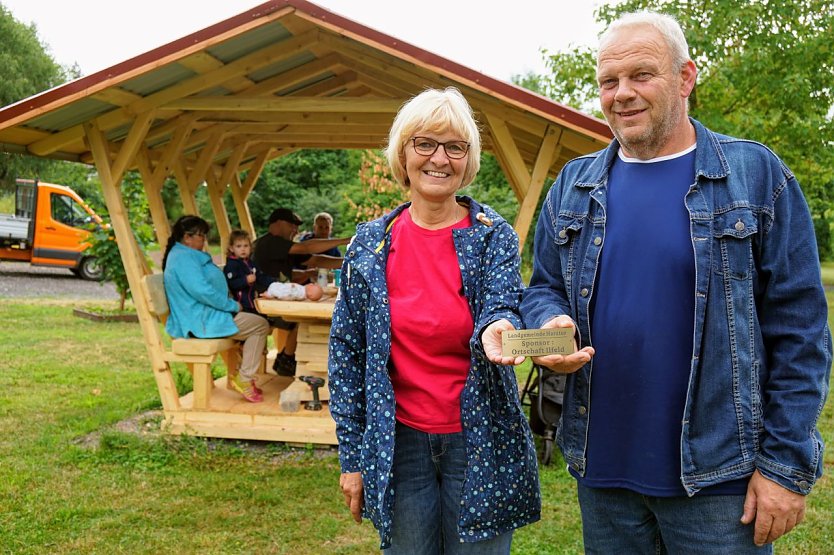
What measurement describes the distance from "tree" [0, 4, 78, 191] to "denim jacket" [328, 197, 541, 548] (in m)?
31.6

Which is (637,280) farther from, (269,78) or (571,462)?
(269,78)

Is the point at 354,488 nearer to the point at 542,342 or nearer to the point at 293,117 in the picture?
the point at 542,342

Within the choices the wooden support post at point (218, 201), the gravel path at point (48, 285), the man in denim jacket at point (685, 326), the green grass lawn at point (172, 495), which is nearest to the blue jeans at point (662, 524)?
the man in denim jacket at point (685, 326)

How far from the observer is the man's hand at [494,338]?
209cm

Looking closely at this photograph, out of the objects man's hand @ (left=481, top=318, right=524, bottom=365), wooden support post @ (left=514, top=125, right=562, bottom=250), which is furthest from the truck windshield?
man's hand @ (left=481, top=318, right=524, bottom=365)

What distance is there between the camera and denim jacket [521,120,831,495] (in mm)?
1962

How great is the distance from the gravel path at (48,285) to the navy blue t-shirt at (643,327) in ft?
50.3

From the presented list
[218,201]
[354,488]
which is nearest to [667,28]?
[354,488]

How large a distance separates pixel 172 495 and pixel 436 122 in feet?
12.5

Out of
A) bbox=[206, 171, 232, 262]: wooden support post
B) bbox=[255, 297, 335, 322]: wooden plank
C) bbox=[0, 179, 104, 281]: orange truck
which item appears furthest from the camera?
bbox=[0, 179, 104, 281]: orange truck

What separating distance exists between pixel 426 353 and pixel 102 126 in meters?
4.96

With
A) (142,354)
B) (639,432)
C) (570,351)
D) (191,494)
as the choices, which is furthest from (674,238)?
(142,354)

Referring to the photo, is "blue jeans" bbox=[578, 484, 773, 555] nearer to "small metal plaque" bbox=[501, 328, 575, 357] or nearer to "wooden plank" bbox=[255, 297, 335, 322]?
"small metal plaque" bbox=[501, 328, 575, 357]

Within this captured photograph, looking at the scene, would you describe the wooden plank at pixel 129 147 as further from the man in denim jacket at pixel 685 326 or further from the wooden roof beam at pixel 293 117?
the man in denim jacket at pixel 685 326
